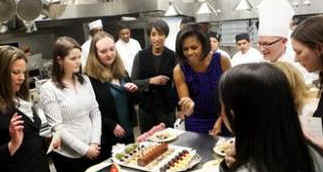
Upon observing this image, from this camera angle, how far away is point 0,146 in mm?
1716

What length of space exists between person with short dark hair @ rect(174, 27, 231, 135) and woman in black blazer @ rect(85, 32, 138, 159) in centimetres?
45

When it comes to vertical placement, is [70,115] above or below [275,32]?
below

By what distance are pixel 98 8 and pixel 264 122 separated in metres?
3.36

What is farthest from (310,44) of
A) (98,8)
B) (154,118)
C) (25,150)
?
(98,8)

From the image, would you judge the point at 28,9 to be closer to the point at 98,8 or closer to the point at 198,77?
the point at 98,8

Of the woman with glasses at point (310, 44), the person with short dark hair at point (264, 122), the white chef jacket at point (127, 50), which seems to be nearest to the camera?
the person with short dark hair at point (264, 122)

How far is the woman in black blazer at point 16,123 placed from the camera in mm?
1717

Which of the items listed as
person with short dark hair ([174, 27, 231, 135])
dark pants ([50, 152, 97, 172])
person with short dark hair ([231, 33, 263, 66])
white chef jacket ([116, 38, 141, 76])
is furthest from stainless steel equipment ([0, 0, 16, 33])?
person with short dark hair ([231, 33, 263, 66])

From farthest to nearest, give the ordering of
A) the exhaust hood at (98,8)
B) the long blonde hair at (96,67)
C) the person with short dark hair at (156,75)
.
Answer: the exhaust hood at (98,8), the person with short dark hair at (156,75), the long blonde hair at (96,67)

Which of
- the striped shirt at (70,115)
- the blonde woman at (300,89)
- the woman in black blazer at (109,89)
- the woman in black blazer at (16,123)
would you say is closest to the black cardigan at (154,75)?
the woman in black blazer at (109,89)

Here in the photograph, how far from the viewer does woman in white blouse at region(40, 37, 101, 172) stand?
6.74 ft

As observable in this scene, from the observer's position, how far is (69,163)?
6.88 ft

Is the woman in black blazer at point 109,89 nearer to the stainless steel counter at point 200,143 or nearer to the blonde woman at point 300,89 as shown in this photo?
the stainless steel counter at point 200,143

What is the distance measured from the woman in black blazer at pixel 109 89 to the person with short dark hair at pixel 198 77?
17.7 inches
